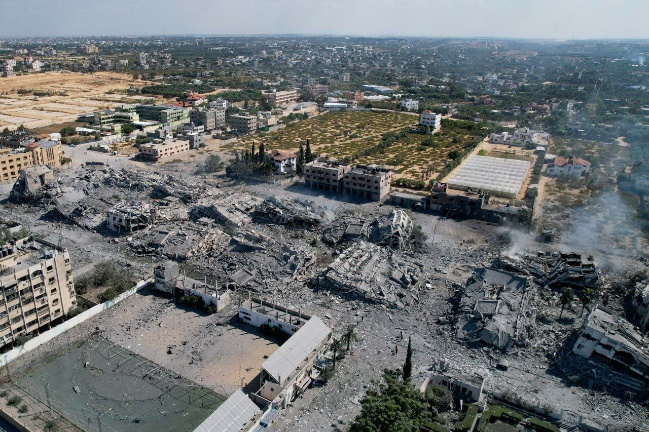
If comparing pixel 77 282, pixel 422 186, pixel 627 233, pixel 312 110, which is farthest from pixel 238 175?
pixel 312 110

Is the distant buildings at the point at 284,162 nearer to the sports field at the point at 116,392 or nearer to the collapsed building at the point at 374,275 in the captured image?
the collapsed building at the point at 374,275

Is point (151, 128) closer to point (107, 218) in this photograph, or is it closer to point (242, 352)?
point (107, 218)

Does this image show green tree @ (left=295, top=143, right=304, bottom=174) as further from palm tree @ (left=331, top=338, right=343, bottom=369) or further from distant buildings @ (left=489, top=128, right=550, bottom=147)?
distant buildings @ (left=489, top=128, right=550, bottom=147)

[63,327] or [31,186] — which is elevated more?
[31,186]

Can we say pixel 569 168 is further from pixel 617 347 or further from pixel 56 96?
pixel 56 96

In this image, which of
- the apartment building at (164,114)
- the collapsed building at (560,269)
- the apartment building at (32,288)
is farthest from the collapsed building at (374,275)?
the apartment building at (164,114)

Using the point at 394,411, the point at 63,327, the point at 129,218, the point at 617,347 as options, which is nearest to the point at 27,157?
the point at 129,218
